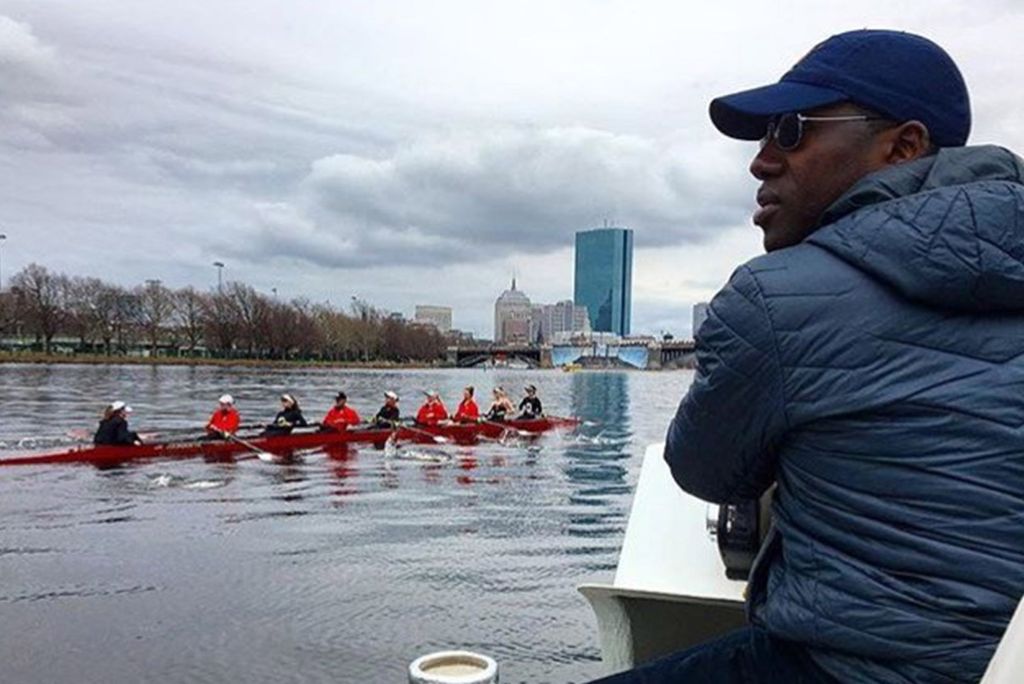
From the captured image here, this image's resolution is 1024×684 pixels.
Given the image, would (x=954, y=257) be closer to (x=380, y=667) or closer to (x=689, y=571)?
(x=689, y=571)

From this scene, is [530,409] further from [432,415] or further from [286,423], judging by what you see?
[286,423]

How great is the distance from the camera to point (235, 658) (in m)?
8.16

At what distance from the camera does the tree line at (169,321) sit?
328 feet

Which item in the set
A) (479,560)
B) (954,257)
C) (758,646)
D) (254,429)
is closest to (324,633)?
(479,560)

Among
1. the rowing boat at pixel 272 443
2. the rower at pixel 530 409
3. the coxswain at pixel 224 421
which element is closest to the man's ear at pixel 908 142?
the rowing boat at pixel 272 443

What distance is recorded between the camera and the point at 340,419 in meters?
25.4

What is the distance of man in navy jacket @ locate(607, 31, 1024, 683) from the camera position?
5.11 ft

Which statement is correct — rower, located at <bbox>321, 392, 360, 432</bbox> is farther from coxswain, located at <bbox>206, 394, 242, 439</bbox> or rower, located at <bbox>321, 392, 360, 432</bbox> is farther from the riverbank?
the riverbank

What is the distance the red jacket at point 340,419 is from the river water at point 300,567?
1672 millimetres

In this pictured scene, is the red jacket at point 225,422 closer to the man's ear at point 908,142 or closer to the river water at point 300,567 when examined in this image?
the river water at point 300,567

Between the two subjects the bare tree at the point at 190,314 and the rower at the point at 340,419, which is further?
the bare tree at the point at 190,314

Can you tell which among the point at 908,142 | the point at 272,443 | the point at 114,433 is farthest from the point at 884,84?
the point at 272,443

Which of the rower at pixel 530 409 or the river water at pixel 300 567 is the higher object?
the rower at pixel 530 409

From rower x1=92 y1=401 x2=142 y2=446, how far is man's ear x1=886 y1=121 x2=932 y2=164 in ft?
68.7
